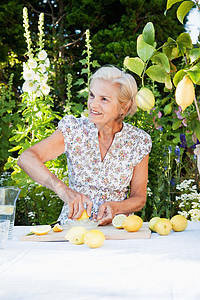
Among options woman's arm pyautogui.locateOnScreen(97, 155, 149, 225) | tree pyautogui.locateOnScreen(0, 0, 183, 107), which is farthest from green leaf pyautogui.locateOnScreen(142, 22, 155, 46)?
tree pyautogui.locateOnScreen(0, 0, 183, 107)

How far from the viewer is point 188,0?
3.51ft

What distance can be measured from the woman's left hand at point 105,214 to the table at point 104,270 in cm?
29

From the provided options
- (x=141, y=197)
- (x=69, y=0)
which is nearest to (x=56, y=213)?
(x=141, y=197)

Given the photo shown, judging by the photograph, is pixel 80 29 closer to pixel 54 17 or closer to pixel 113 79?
pixel 54 17

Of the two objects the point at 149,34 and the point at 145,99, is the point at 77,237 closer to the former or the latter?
the point at 145,99

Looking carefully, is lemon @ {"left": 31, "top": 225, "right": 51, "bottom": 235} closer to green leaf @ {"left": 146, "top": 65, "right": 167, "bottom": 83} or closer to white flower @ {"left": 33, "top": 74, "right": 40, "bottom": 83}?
green leaf @ {"left": 146, "top": 65, "right": 167, "bottom": 83}

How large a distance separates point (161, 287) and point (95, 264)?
0.22m

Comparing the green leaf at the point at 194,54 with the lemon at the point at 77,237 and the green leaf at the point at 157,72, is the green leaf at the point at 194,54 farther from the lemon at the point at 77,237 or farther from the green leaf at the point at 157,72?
the lemon at the point at 77,237

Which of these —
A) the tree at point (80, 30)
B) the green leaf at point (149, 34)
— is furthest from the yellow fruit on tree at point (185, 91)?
the tree at point (80, 30)

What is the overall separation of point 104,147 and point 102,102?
0.83ft

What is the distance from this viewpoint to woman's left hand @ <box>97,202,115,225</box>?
1560 mm

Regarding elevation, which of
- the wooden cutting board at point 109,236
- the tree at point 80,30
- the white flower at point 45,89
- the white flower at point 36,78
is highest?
the tree at point 80,30

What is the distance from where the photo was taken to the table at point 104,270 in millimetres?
759

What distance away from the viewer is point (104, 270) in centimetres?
91
